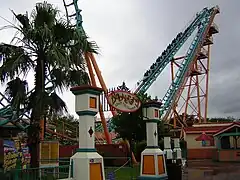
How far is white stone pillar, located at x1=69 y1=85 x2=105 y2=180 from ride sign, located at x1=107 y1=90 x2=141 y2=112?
276 centimetres

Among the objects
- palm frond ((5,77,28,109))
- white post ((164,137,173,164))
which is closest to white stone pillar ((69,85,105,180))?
palm frond ((5,77,28,109))

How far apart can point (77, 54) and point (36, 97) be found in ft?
7.07

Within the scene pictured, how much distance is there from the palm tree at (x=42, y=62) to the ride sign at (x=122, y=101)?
3.90 ft

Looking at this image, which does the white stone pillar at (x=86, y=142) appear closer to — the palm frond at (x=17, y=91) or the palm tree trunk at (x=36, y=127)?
the palm tree trunk at (x=36, y=127)

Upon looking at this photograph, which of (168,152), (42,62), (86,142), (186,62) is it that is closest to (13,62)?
(42,62)

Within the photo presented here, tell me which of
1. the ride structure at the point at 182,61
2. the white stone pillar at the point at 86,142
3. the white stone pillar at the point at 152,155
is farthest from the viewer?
the ride structure at the point at 182,61

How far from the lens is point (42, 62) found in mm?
11750

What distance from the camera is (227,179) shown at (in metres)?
15.4

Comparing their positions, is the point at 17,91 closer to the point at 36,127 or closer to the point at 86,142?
the point at 36,127

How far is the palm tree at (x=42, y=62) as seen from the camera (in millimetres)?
11180

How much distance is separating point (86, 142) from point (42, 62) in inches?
156

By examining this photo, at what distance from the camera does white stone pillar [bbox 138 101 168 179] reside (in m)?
13.4

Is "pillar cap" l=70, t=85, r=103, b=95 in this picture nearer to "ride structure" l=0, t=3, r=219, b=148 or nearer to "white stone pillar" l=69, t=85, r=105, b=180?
"white stone pillar" l=69, t=85, r=105, b=180

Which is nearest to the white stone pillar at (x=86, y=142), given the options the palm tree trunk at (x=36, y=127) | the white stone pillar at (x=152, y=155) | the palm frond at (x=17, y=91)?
the palm tree trunk at (x=36, y=127)
